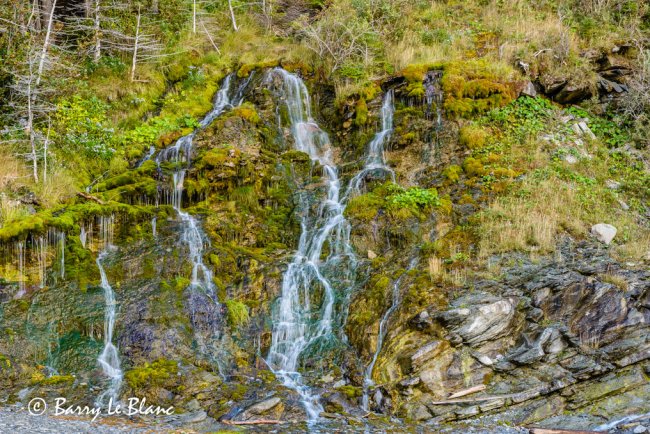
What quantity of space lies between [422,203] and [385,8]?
32.8 ft

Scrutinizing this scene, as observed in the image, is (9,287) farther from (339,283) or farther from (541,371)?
(541,371)

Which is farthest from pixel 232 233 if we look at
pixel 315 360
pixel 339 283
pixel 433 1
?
pixel 433 1

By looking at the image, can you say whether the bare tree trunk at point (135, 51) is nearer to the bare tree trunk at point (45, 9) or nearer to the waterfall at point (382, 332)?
the bare tree trunk at point (45, 9)

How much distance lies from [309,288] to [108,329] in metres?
3.95

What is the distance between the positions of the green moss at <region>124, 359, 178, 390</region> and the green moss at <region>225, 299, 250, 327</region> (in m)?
1.48

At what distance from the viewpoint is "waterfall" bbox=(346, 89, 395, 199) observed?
1324cm

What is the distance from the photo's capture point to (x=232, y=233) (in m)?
12.0

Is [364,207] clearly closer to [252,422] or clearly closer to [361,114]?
[361,114]

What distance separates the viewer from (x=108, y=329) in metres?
9.58

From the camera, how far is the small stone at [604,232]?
1016 centimetres

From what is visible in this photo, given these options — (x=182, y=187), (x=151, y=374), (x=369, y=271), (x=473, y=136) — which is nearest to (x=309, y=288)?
(x=369, y=271)

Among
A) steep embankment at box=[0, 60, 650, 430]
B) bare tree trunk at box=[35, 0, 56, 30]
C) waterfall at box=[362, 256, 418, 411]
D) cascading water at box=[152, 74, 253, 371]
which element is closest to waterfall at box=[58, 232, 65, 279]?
steep embankment at box=[0, 60, 650, 430]

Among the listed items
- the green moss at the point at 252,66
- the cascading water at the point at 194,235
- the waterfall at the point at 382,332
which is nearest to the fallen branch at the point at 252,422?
the waterfall at the point at 382,332

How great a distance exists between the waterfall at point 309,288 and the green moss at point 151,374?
1.81m
